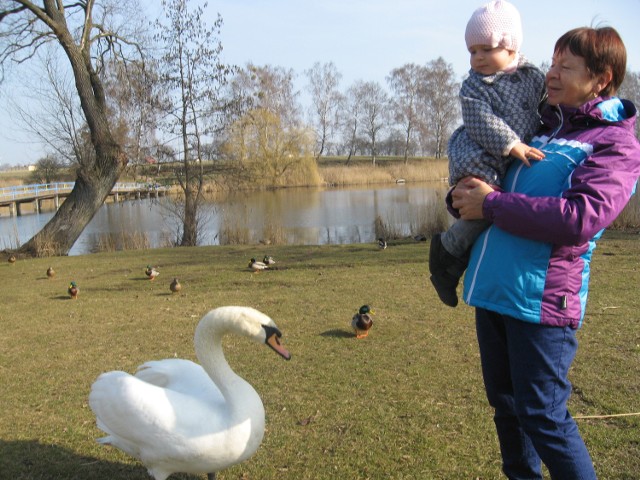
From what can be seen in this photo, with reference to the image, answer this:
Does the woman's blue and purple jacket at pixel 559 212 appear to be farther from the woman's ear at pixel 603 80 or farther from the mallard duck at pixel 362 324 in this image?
the mallard duck at pixel 362 324

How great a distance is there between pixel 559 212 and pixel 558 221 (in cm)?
3

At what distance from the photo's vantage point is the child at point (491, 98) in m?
2.03

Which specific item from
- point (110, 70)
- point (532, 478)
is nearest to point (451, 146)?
point (532, 478)

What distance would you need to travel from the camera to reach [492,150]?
1963mm

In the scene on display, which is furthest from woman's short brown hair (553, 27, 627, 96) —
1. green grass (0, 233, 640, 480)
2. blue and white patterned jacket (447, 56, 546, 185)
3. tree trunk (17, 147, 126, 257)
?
tree trunk (17, 147, 126, 257)

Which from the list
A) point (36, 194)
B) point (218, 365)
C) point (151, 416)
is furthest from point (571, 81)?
point (36, 194)

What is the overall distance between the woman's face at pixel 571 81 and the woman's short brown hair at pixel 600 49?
0.07 feet

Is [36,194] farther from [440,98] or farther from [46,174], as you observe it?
[440,98]

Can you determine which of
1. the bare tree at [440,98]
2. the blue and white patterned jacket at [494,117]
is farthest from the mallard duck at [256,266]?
the bare tree at [440,98]

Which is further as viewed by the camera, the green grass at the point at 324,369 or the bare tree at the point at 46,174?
the bare tree at the point at 46,174

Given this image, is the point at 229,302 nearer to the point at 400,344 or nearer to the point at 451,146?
the point at 400,344

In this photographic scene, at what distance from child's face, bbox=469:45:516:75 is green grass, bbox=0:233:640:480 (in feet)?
6.94

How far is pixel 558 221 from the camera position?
1.74m

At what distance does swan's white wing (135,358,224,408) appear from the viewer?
2762 millimetres
